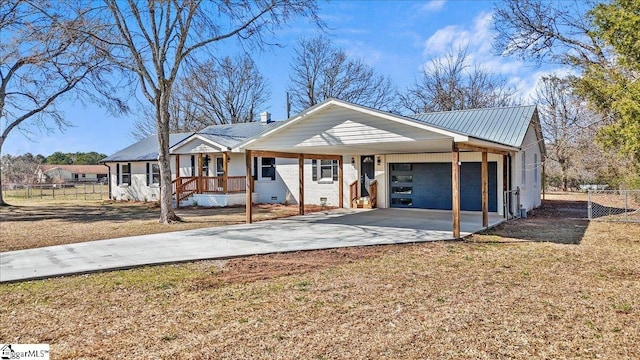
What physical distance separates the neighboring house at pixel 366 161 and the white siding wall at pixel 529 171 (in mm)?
40

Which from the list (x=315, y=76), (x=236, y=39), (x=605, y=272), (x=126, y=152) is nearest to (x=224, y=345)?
(x=605, y=272)

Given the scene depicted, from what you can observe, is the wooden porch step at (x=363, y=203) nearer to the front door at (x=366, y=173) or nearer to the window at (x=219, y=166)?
the front door at (x=366, y=173)

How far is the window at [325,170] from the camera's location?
1783 centimetres

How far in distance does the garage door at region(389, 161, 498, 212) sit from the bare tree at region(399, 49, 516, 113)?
16.4m

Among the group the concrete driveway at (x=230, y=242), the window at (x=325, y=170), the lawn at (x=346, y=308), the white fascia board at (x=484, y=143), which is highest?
the white fascia board at (x=484, y=143)

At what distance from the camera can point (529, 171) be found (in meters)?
15.5

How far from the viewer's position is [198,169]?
2061cm

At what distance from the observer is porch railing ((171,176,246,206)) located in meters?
19.3

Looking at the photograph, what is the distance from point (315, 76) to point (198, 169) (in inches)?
609

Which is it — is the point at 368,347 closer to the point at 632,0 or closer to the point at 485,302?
the point at 485,302

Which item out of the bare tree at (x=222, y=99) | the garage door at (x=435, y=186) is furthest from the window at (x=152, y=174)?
the garage door at (x=435, y=186)

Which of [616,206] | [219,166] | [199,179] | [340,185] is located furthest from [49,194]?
[616,206]

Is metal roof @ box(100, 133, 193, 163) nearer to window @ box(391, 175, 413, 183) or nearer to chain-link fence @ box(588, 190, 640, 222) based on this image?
window @ box(391, 175, 413, 183)

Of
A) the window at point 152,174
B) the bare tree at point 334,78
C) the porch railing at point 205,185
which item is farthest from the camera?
the bare tree at point 334,78
